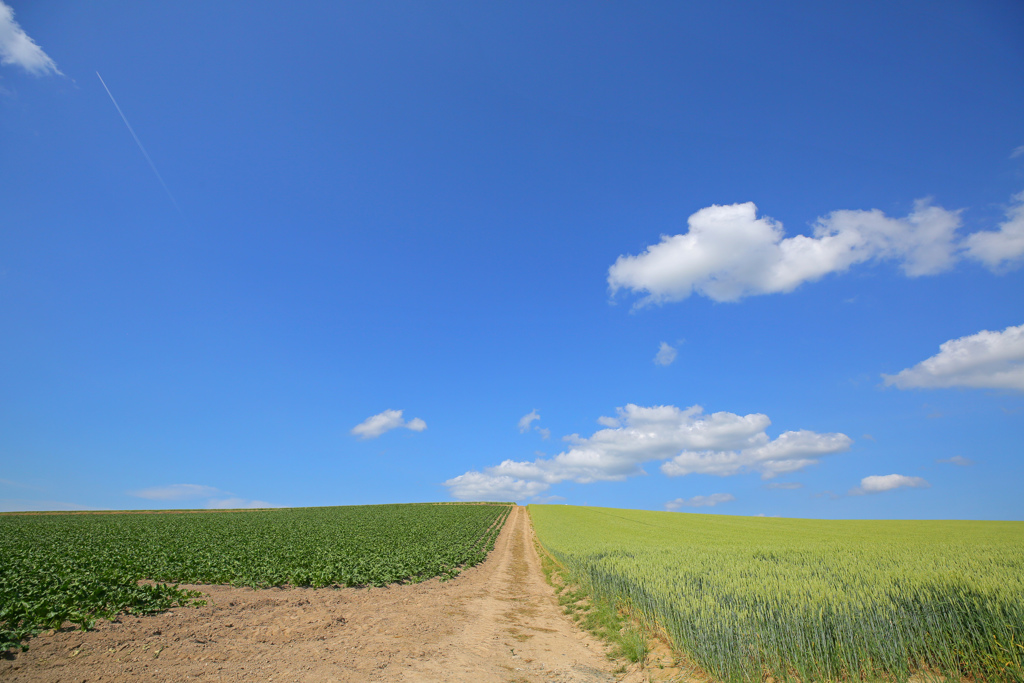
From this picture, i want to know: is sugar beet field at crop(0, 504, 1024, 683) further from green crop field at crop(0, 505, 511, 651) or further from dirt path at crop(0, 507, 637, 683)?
dirt path at crop(0, 507, 637, 683)

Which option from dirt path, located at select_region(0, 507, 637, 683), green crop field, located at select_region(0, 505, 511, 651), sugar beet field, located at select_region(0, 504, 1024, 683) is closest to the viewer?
sugar beet field, located at select_region(0, 504, 1024, 683)

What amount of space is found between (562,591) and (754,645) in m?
11.5

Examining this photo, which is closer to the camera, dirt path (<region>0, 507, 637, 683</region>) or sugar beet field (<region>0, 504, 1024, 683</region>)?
sugar beet field (<region>0, 504, 1024, 683</region>)

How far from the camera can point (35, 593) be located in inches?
424

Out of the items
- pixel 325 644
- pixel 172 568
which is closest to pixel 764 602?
pixel 325 644

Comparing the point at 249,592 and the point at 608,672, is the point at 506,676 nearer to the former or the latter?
the point at 608,672

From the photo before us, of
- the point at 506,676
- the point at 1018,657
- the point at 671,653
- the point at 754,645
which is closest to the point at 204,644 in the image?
the point at 506,676

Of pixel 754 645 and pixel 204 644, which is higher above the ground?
pixel 754 645

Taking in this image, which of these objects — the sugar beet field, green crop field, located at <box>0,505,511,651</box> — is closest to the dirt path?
green crop field, located at <box>0,505,511,651</box>

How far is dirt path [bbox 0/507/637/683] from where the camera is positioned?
26.5 feet

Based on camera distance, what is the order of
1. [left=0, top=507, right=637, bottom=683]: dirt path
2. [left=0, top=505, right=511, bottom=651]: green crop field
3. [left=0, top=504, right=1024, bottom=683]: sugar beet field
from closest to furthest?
[left=0, top=504, right=1024, bottom=683]: sugar beet field < [left=0, top=507, right=637, bottom=683]: dirt path < [left=0, top=505, right=511, bottom=651]: green crop field

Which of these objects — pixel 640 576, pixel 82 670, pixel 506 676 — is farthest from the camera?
pixel 640 576

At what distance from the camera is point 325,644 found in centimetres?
1006

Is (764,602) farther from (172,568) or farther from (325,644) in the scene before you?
(172,568)
